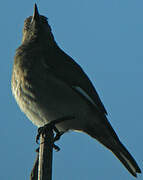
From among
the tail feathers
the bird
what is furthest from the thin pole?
the tail feathers

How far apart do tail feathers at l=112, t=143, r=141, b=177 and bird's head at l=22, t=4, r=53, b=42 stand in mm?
2160

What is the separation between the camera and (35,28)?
7.03 meters

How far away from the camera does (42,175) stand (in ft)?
10.8

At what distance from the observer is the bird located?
5.53 meters

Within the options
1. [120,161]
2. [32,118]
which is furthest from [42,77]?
[120,161]

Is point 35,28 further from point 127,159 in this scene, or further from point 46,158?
point 46,158

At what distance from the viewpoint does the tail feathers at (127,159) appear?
559 cm

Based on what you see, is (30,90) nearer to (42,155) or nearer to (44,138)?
(44,138)

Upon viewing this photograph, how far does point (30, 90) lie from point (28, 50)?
2.75 feet

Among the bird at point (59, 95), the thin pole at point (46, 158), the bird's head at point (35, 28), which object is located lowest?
the thin pole at point (46, 158)

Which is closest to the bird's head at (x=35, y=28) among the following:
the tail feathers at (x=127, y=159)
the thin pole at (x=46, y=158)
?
the tail feathers at (x=127, y=159)

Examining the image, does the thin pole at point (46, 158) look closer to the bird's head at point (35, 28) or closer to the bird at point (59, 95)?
the bird at point (59, 95)

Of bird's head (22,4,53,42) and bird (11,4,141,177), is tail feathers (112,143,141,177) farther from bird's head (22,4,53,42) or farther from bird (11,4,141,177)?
bird's head (22,4,53,42)

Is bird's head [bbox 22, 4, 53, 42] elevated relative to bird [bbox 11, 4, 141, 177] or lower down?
elevated
